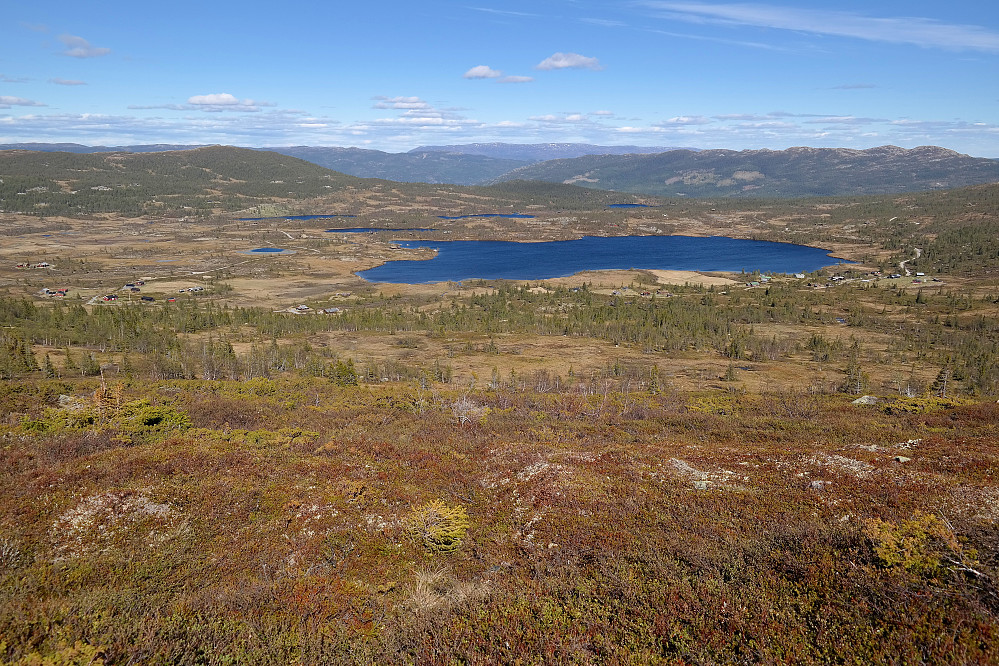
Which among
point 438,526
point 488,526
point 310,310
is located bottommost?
point 310,310

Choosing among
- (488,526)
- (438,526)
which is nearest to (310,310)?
(488,526)

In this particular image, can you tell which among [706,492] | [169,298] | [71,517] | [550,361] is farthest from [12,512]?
[169,298]

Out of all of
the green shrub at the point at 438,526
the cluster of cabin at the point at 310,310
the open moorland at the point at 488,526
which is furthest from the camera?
the cluster of cabin at the point at 310,310

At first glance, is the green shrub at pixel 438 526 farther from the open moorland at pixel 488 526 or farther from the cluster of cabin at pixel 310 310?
the cluster of cabin at pixel 310 310

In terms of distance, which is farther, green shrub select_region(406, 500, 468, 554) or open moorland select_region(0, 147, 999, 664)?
green shrub select_region(406, 500, 468, 554)

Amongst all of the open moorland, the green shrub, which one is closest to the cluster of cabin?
the open moorland

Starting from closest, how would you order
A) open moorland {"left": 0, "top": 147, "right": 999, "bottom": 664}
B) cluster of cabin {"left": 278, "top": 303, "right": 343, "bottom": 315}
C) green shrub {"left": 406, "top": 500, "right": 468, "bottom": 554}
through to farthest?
1. open moorland {"left": 0, "top": 147, "right": 999, "bottom": 664}
2. green shrub {"left": 406, "top": 500, "right": 468, "bottom": 554}
3. cluster of cabin {"left": 278, "top": 303, "right": 343, "bottom": 315}

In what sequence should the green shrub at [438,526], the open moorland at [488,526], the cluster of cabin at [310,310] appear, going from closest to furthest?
the open moorland at [488,526]
the green shrub at [438,526]
the cluster of cabin at [310,310]

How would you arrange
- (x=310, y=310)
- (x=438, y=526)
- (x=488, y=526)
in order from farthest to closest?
(x=310, y=310)
(x=488, y=526)
(x=438, y=526)

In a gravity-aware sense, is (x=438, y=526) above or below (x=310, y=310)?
above

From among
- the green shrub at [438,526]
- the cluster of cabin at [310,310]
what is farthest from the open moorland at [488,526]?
the cluster of cabin at [310,310]

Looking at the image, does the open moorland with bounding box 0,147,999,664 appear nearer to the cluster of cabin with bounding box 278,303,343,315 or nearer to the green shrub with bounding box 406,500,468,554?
the green shrub with bounding box 406,500,468,554

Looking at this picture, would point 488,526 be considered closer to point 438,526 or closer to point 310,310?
point 438,526
